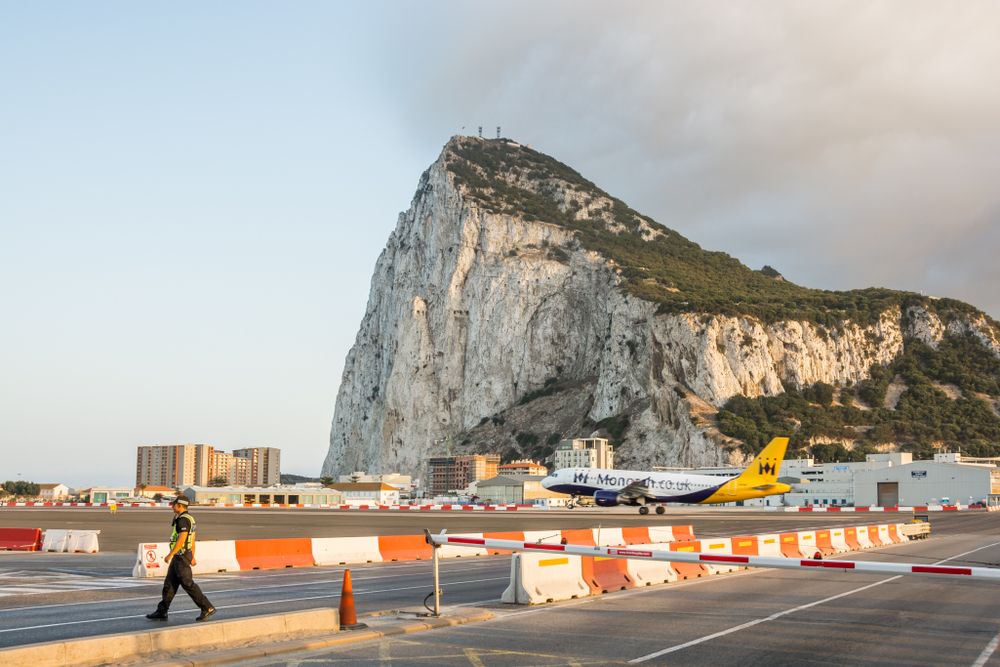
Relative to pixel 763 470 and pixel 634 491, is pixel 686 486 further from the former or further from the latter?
pixel 763 470

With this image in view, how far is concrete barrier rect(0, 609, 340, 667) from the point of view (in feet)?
35.0

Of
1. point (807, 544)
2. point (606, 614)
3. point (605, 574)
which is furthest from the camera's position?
point (807, 544)

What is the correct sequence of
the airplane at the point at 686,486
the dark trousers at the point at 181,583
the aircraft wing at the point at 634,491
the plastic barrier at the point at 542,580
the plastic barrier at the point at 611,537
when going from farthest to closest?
the aircraft wing at the point at 634,491
the airplane at the point at 686,486
the plastic barrier at the point at 611,537
the plastic barrier at the point at 542,580
the dark trousers at the point at 181,583

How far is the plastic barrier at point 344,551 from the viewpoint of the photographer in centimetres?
2742

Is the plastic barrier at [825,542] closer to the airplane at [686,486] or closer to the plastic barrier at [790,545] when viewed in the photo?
the plastic barrier at [790,545]

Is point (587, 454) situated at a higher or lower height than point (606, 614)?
higher

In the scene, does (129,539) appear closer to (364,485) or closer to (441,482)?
(364,485)

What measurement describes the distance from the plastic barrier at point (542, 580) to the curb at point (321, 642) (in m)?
1.41

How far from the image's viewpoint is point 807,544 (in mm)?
29141

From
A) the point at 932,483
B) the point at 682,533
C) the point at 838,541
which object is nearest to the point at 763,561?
the point at 838,541

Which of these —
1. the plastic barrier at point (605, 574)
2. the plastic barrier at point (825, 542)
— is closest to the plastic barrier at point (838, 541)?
the plastic barrier at point (825, 542)

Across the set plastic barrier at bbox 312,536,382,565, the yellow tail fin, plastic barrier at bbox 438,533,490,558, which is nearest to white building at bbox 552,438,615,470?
the yellow tail fin

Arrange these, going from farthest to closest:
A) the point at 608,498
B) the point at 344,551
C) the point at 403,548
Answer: the point at 608,498 < the point at 403,548 < the point at 344,551

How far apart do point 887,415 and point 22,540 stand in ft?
578
